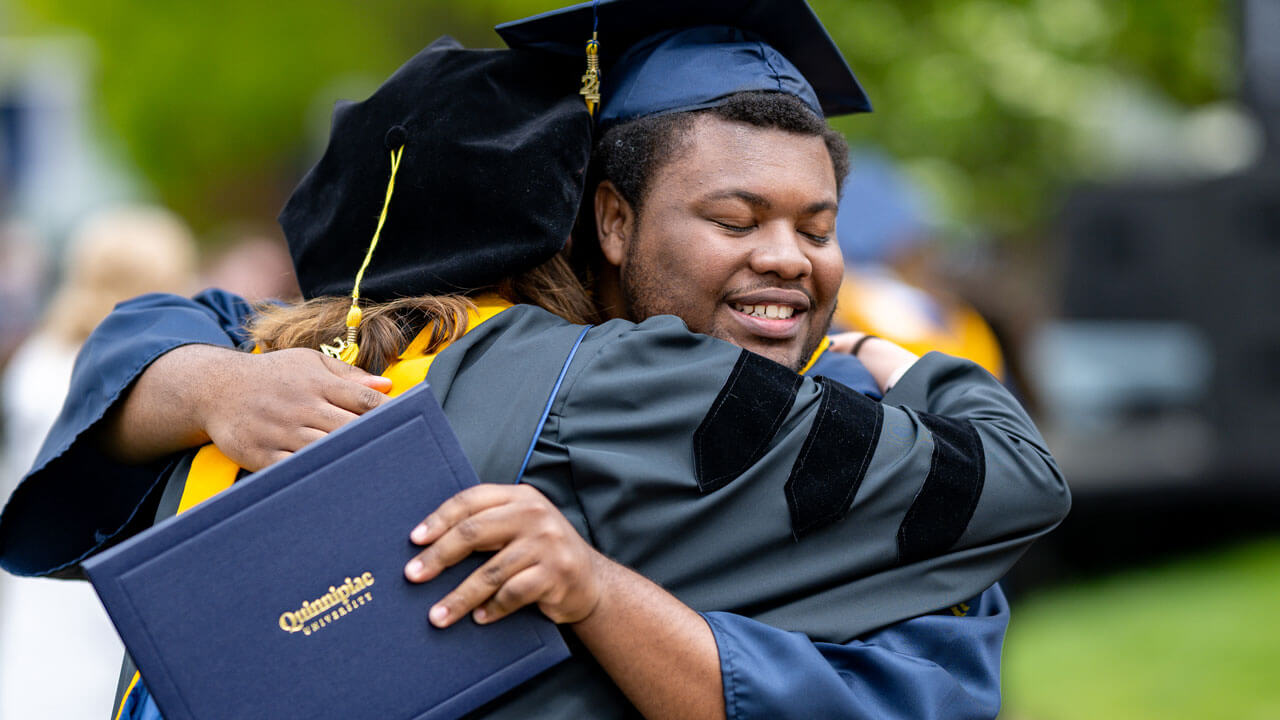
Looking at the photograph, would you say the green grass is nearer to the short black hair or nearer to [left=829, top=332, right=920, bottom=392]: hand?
[left=829, top=332, right=920, bottom=392]: hand

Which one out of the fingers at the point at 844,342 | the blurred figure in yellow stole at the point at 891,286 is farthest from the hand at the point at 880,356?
the blurred figure in yellow stole at the point at 891,286

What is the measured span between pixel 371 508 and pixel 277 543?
0.12m

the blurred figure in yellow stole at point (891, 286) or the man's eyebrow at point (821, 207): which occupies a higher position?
the man's eyebrow at point (821, 207)

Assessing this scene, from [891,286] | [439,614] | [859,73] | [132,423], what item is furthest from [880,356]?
[859,73]

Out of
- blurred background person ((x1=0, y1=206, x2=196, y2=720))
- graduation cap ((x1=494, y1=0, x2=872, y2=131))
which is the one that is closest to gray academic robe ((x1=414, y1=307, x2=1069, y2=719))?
graduation cap ((x1=494, y1=0, x2=872, y2=131))

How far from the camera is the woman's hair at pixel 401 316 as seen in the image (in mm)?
2018

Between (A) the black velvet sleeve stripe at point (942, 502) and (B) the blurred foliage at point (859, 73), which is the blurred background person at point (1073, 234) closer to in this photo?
(B) the blurred foliage at point (859, 73)

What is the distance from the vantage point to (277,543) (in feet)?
5.49

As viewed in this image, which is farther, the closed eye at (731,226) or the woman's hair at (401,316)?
the closed eye at (731,226)

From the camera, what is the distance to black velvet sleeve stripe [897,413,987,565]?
77.5 inches

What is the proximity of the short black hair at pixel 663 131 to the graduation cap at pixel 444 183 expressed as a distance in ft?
0.30

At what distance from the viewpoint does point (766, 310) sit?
2221mm

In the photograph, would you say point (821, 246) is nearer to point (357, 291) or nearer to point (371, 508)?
point (357, 291)

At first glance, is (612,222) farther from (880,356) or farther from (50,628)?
(50,628)
